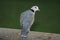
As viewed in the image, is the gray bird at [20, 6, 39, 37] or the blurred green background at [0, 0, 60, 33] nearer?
the gray bird at [20, 6, 39, 37]

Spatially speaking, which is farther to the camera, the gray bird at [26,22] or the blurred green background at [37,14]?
the blurred green background at [37,14]

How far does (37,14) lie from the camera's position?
4598 millimetres

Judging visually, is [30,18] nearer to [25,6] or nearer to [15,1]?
[25,6]

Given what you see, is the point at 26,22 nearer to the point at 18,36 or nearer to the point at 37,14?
the point at 18,36

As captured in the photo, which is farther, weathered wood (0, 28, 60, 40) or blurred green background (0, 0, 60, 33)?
blurred green background (0, 0, 60, 33)

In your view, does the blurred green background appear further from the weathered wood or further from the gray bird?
the weathered wood

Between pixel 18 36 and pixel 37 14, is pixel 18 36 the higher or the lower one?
the higher one

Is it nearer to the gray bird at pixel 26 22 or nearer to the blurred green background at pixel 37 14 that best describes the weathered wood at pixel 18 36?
the gray bird at pixel 26 22

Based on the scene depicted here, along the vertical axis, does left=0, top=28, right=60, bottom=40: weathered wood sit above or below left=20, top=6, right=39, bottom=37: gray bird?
below

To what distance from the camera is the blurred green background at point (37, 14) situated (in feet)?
13.3

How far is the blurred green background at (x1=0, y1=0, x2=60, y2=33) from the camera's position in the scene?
4043 millimetres

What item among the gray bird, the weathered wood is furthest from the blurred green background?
the weathered wood

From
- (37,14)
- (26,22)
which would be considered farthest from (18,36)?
(37,14)

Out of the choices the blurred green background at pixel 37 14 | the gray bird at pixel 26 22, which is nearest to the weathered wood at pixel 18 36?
the gray bird at pixel 26 22
